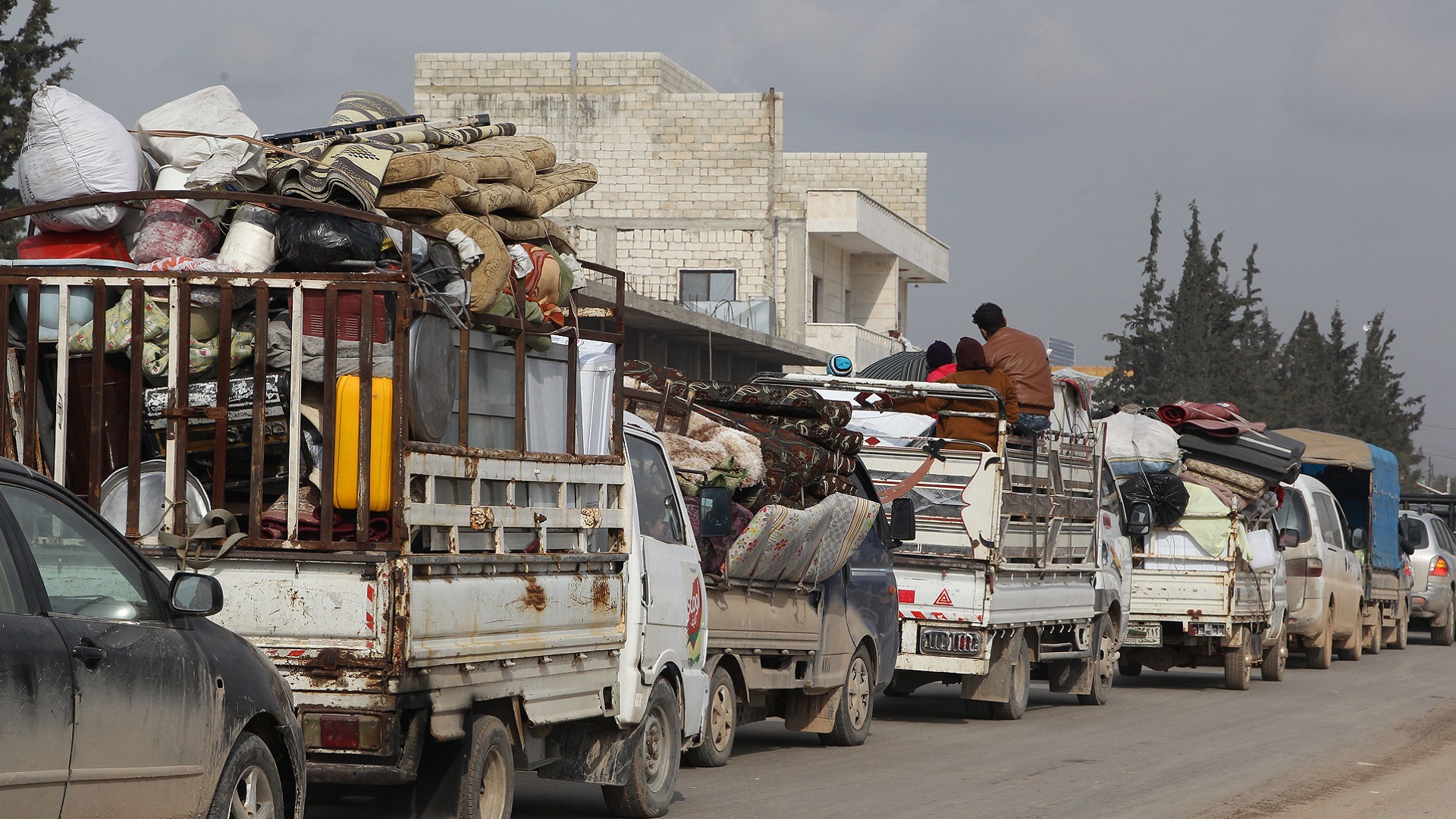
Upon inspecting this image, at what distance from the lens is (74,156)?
7.26 meters

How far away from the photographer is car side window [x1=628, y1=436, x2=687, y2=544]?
8672mm

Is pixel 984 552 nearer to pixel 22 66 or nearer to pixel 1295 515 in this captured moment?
pixel 1295 515

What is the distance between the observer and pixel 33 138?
7422 millimetres

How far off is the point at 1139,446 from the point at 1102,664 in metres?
2.66

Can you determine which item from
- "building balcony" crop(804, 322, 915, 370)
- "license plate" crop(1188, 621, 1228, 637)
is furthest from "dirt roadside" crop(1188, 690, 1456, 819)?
"building balcony" crop(804, 322, 915, 370)

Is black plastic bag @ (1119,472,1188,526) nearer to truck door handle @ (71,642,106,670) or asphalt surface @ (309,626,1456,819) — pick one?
asphalt surface @ (309,626,1456,819)

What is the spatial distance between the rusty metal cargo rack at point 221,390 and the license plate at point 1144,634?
12.3 meters

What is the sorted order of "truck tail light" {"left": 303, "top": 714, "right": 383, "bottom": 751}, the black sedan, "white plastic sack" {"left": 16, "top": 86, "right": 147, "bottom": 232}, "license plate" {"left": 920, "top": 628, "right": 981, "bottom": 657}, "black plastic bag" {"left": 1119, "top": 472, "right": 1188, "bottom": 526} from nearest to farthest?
1. the black sedan
2. "truck tail light" {"left": 303, "top": 714, "right": 383, "bottom": 751}
3. "white plastic sack" {"left": 16, "top": 86, "right": 147, "bottom": 232}
4. "license plate" {"left": 920, "top": 628, "right": 981, "bottom": 657}
5. "black plastic bag" {"left": 1119, "top": 472, "right": 1188, "bottom": 526}

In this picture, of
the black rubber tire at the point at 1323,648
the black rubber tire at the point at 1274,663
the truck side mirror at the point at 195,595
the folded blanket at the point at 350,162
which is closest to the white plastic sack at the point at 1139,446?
the black rubber tire at the point at 1274,663

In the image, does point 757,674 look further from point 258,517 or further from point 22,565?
point 22,565

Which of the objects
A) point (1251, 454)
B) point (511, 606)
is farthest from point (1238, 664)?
point (511, 606)

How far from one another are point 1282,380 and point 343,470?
7971 centimetres

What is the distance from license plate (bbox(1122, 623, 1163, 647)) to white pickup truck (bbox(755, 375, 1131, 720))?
2.51 meters

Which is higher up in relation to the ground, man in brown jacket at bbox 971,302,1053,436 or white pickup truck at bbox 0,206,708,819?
man in brown jacket at bbox 971,302,1053,436
